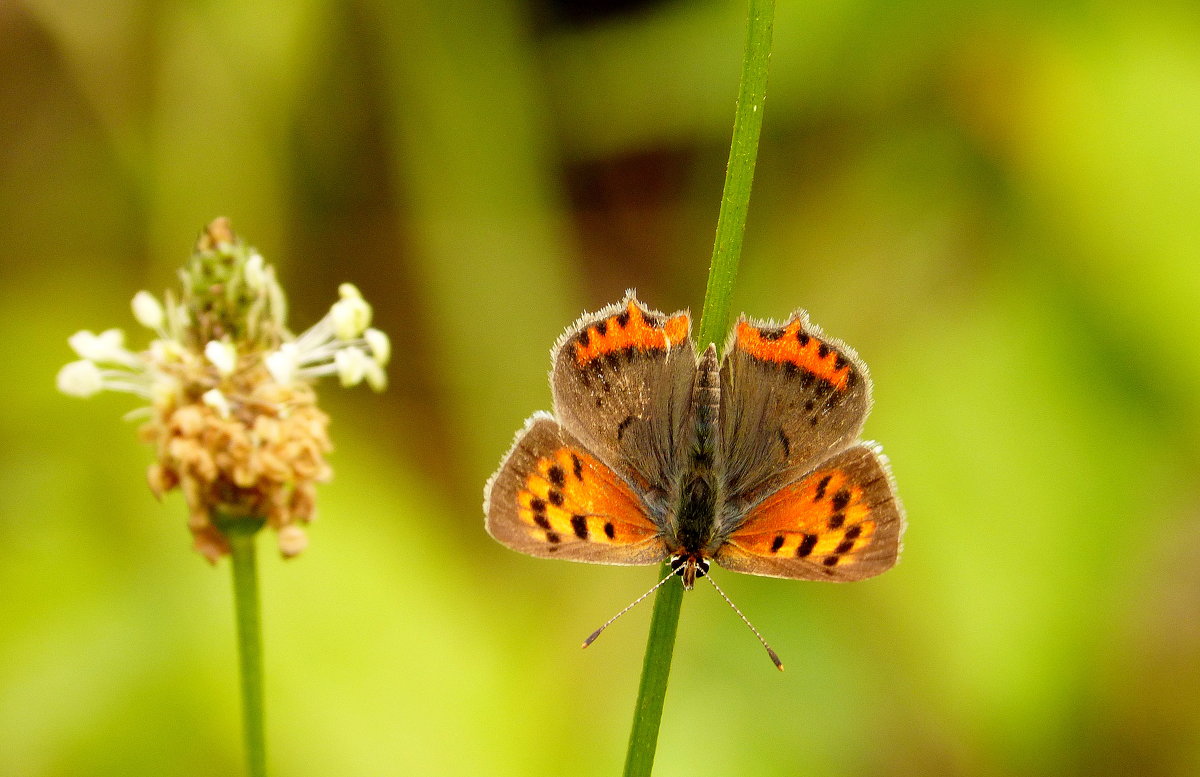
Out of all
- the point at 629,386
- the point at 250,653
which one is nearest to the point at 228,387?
the point at 250,653

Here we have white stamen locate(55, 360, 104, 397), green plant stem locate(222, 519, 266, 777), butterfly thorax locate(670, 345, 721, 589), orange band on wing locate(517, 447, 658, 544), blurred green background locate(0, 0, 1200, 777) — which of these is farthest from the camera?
blurred green background locate(0, 0, 1200, 777)

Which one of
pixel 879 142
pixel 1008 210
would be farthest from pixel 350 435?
pixel 1008 210

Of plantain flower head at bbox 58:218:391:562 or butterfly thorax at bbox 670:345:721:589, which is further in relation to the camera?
butterfly thorax at bbox 670:345:721:589

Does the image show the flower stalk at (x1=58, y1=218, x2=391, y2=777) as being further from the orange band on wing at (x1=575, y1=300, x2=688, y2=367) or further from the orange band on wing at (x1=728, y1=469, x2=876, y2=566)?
the orange band on wing at (x1=728, y1=469, x2=876, y2=566)

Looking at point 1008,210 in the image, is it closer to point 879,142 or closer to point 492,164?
point 879,142

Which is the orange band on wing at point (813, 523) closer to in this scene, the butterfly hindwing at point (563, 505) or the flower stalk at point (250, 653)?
the butterfly hindwing at point (563, 505)

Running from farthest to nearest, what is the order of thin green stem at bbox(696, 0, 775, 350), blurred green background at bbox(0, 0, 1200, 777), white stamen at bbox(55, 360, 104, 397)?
blurred green background at bbox(0, 0, 1200, 777) → white stamen at bbox(55, 360, 104, 397) → thin green stem at bbox(696, 0, 775, 350)

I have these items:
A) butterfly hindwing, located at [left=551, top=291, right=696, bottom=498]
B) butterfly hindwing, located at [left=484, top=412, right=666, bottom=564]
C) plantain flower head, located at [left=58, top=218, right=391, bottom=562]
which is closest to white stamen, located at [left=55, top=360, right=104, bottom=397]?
plantain flower head, located at [left=58, top=218, right=391, bottom=562]

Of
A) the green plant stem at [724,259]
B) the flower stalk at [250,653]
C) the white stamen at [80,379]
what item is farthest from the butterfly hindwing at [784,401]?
the white stamen at [80,379]
